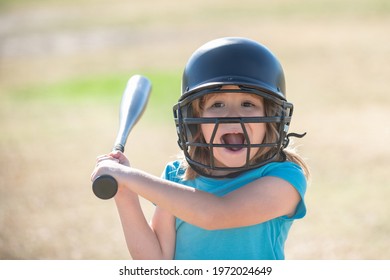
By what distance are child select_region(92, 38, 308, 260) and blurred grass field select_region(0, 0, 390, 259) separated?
2.91 meters

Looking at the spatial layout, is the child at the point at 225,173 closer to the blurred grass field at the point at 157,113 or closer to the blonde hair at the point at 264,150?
the blonde hair at the point at 264,150

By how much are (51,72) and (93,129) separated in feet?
23.5

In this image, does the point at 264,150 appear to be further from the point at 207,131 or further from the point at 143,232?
the point at 143,232

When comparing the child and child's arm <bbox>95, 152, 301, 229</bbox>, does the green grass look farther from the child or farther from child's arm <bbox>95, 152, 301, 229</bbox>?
child's arm <bbox>95, 152, 301, 229</bbox>

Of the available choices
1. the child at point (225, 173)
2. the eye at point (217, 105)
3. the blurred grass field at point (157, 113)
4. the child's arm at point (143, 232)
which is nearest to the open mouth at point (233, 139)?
the child at point (225, 173)

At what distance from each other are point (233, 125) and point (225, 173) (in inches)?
11.3

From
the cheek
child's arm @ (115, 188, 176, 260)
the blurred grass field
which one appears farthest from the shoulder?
the blurred grass field

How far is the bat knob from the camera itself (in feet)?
9.36

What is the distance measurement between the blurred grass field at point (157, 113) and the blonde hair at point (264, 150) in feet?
9.13

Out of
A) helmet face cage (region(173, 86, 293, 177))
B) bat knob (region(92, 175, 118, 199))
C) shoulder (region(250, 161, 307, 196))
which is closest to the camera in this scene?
bat knob (region(92, 175, 118, 199))

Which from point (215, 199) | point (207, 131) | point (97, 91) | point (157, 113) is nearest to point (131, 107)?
point (207, 131)

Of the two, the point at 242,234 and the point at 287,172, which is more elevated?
the point at 287,172

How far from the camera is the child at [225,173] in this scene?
294cm

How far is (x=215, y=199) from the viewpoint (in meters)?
2.97
